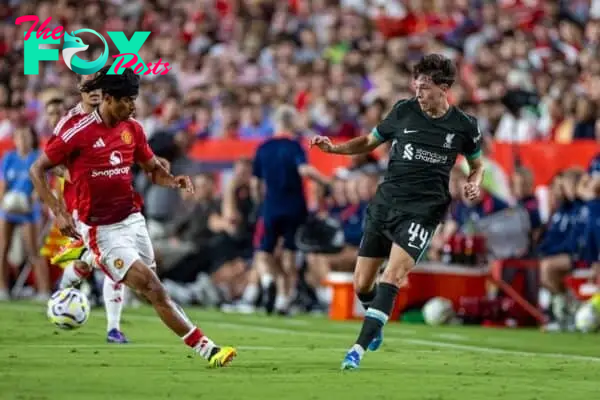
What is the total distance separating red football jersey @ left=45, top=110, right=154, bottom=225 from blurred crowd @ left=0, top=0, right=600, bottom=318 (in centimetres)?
476

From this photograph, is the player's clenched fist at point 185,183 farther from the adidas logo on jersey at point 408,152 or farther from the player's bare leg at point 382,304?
the adidas logo on jersey at point 408,152

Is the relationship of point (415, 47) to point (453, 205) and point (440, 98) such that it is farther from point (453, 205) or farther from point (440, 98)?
point (440, 98)

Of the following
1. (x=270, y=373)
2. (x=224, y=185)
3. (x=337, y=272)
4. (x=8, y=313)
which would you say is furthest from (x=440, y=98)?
(x=224, y=185)

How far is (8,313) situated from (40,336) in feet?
12.0

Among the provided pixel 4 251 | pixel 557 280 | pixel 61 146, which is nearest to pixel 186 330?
pixel 61 146

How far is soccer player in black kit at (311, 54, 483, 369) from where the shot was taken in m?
12.0

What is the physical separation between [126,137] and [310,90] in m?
13.7

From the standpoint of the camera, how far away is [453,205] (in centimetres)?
2092

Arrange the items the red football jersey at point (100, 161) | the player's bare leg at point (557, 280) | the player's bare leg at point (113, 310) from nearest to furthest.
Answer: the red football jersey at point (100, 161) < the player's bare leg at point (113, 310) < the player's bare leg at point (557, 280)

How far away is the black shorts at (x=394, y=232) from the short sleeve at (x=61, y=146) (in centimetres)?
238

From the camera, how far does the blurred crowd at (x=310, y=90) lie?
69.7ft

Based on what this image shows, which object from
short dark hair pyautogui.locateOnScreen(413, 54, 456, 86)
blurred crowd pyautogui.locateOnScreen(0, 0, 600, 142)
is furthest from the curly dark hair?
blurred crowd pyautogui.locateOnScreen(0, 0, 600, 142)

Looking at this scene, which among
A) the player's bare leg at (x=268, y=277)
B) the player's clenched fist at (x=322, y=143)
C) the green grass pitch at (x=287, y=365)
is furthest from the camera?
the player's bare leg at (x=268, y=277)

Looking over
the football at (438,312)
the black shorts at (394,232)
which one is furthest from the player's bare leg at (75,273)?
the football at (438,312)
